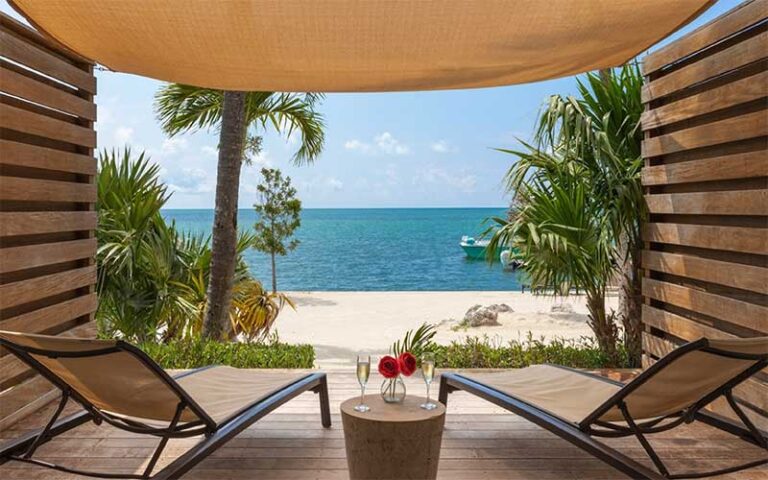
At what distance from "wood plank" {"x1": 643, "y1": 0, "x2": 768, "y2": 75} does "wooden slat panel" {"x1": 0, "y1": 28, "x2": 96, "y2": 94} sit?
12.8 feet

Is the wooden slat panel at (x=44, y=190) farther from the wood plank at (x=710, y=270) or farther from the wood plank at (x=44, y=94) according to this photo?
the wood plank at (x=710, y=270)

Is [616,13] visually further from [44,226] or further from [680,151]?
[44,226]

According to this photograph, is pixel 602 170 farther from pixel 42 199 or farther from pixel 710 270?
pixel 42 199

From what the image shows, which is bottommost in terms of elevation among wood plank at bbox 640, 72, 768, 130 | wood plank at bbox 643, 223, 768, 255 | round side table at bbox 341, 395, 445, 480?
round side table at bbox 341, 395, 445, 480

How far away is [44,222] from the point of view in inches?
149

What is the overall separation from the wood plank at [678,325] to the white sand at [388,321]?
3.86m

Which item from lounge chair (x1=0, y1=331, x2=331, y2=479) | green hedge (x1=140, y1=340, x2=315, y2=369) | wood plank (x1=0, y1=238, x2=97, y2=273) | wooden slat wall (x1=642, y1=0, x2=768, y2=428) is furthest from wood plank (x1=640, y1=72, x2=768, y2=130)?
wood plank (x1=0, y1=238, x2=97, y2=273)

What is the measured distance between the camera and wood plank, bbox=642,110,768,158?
3.40 metres

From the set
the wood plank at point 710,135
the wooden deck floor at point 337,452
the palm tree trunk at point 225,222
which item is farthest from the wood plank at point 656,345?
the palm tree trunk at point 225,222

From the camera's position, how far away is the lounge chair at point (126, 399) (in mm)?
2418

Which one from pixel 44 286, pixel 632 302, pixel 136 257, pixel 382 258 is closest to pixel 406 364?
pixel 44 286

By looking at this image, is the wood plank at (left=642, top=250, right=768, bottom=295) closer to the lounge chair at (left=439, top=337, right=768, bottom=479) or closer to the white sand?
the lounge chair at (left=439, top=337, right=768, bottom=479)

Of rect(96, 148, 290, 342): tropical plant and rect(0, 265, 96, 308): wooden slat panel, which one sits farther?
rect(96, 148, 290, 342): tropical plant

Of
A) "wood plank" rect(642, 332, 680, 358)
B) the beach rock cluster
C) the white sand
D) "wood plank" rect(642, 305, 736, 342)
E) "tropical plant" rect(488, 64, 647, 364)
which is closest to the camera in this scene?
"wood plank" rect(642, 305, 736, 342)
